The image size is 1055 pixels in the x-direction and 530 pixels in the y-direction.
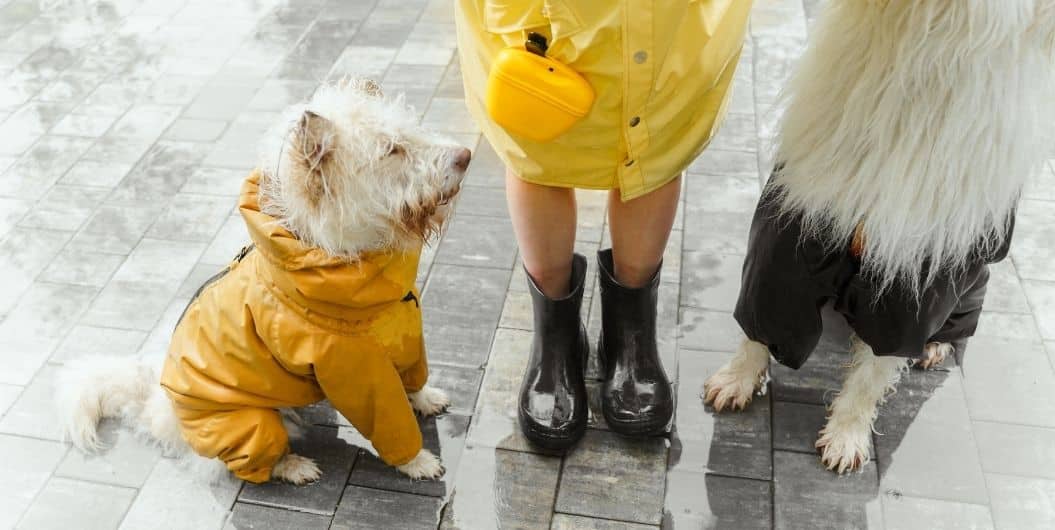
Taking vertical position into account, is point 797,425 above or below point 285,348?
below

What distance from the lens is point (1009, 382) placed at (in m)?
2.52

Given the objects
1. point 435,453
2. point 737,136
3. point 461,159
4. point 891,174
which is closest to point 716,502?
point 435,453

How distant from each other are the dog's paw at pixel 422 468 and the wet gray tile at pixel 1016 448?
1520 millimetres

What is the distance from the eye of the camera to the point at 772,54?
3969mm

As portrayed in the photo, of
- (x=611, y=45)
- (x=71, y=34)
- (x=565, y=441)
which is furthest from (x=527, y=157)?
(x=71, y=34)

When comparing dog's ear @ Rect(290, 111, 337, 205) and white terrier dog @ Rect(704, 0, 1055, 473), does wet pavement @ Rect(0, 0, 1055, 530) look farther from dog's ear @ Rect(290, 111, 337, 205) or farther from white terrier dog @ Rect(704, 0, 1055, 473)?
dog's ear @ Rect(290, 111, 337, 205)

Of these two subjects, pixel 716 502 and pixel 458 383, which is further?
pixel 458 383

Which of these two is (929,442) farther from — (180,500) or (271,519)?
(180,500)

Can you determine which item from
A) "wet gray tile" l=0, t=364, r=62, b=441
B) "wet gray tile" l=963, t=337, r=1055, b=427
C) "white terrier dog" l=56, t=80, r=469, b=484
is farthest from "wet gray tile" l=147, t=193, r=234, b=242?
"wet gray tile" l=963, t=337, r=1055, b=427

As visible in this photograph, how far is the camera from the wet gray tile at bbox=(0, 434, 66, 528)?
229 centimetres

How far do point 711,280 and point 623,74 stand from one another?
1339mm

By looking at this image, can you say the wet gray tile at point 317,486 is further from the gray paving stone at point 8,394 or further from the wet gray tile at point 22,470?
the gray paving stone at point 8,394

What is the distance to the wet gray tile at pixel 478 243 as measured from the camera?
117 inches

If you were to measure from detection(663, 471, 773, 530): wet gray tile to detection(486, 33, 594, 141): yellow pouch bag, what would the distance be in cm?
110
